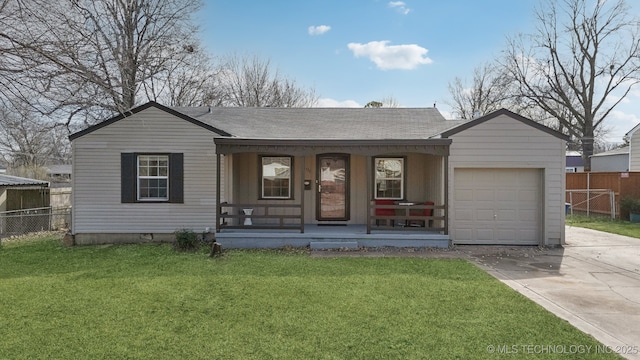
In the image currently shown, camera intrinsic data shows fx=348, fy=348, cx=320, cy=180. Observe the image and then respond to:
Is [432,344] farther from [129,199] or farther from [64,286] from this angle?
[129,199]

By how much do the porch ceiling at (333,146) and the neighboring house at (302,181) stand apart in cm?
2

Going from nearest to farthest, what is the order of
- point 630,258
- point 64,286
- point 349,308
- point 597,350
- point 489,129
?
point 597,350, point 349,308, point 64,286, point 630,258, point 489,129

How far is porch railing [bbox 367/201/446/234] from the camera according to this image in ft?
Answer: 28.1

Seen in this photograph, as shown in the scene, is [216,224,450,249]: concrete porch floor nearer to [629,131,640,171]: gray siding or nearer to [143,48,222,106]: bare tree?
[143,48,222,106]: bare tree

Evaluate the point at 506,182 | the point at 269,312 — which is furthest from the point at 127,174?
the point at 506,182

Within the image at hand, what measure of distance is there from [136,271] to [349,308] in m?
4.20

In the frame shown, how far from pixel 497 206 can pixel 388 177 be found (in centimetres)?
294

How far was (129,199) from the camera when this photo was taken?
898 cm

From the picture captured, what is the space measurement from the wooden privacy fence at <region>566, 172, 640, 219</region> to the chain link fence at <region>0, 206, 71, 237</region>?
19.3 m

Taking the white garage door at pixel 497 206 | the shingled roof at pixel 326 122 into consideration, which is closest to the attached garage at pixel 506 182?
the white garage door at pixel 497 206

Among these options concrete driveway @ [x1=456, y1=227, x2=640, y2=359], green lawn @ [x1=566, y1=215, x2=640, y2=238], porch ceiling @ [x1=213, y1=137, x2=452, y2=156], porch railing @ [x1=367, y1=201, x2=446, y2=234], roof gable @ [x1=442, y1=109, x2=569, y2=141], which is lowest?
concrete driveway @ [x1=456, y1=227, x2=640, y2=359]

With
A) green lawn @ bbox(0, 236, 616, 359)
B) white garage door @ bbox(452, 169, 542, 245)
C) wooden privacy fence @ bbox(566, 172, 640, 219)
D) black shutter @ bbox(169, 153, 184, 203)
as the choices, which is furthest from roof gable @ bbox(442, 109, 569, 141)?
wooden privacy fence @ bbox(566, 172, 640, 219)

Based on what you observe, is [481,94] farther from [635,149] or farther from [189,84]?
[189,84]

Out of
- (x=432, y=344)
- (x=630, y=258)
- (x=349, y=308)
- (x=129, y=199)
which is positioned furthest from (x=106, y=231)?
(x=630, y=258)
